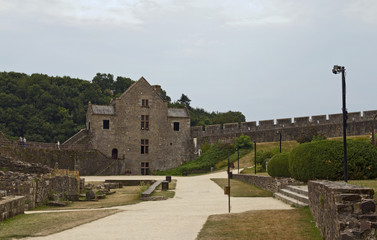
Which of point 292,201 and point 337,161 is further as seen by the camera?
point 292,201

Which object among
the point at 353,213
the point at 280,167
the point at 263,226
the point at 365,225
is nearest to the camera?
the point at 365,225

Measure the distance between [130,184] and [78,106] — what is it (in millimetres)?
45712

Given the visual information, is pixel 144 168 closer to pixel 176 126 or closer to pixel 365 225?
pixel 176 126

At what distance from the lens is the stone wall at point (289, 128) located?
48.2 m

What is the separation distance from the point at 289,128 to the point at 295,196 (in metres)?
37.0

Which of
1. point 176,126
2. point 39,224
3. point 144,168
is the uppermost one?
point 176,126

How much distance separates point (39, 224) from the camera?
490 inches

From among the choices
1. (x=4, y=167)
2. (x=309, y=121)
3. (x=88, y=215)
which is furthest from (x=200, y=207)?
(x=309, y=121)

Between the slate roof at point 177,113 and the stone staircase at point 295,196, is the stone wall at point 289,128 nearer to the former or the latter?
the slate roof at point 177,113

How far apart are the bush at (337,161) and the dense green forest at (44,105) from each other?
54276 millimetres

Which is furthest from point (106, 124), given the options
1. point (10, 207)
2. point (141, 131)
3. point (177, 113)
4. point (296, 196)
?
point (10, 207)

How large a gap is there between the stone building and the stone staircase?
3827 cm

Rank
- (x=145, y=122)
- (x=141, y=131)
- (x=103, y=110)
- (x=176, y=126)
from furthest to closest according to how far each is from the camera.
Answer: (x=176, y=126) → (x=145, y=122) → (x=141, y=131) → (x=103, y=110)

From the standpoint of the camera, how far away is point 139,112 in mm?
59375
